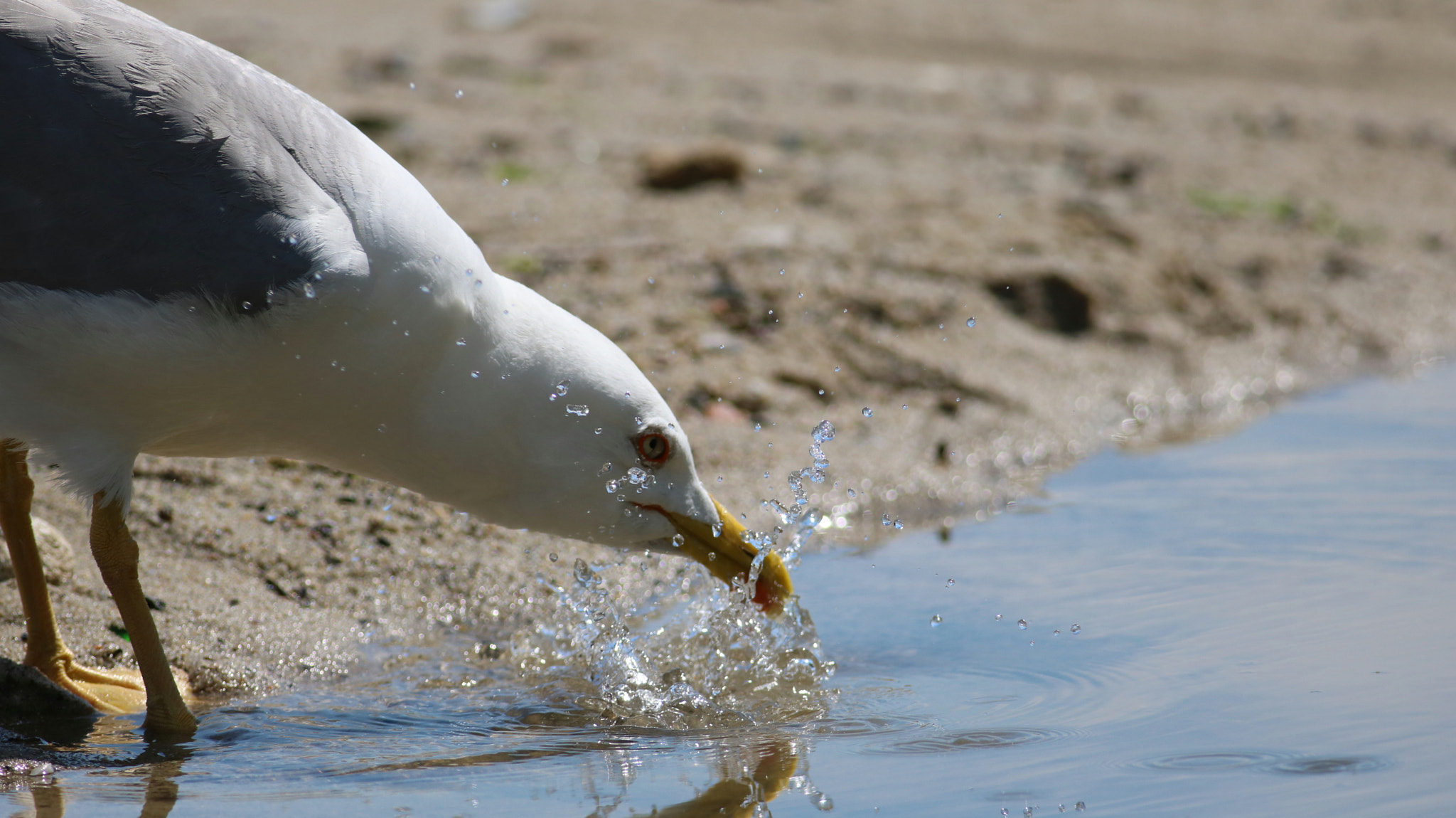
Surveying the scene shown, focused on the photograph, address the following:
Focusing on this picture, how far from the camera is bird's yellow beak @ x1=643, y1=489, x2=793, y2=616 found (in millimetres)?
3504

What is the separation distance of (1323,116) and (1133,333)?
4570 mm

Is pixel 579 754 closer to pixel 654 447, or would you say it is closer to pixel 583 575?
pixel 654 447

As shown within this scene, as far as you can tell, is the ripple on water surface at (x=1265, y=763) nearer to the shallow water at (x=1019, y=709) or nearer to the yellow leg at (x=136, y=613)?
the shallow water at (x=1019, y=709)

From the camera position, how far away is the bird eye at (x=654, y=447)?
334cm

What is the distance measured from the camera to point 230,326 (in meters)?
2.93

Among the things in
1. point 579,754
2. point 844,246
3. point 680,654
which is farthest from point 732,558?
point 844,246

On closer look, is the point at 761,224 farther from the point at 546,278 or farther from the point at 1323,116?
the point at 1323,116

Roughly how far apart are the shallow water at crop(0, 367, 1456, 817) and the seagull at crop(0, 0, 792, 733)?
0.42 metres

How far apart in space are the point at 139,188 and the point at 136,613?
0.88 meters

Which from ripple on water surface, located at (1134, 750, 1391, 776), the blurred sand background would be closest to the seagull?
the blurred sand background

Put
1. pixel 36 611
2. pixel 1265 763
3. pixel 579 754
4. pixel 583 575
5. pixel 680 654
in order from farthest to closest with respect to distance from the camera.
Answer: pixel 583 575 < pixel 680 654 < pixel 36 611 < pixel 579 754 < pixel 1265 763

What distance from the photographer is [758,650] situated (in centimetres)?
359

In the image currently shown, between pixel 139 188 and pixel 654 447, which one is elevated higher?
pixel 139 188

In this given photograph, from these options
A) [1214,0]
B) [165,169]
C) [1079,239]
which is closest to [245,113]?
[165,169]
